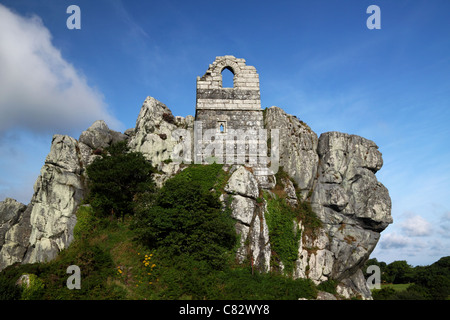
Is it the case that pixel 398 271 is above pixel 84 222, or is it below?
below

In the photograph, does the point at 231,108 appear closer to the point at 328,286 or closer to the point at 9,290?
the point at 328,286

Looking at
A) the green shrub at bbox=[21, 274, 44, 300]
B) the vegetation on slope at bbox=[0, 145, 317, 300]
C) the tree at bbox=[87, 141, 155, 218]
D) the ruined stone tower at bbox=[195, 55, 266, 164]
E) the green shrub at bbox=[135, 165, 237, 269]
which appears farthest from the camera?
the ruined stone tower at bbox=[195, 55, 266, 164]

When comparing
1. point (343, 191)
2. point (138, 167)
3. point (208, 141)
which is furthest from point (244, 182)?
point (343, 191)

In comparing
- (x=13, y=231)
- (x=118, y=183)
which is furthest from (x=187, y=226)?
(x=13, y=231)

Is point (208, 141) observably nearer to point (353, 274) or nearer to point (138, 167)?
point (138, 167)

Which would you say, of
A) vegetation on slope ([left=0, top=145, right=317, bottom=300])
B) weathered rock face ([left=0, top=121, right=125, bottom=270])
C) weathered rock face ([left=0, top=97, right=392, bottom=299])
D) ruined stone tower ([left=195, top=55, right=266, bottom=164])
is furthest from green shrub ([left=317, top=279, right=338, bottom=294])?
weathered rock face ([left=0, top=121, right=125, bottom=270])

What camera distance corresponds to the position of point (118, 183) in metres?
20.9

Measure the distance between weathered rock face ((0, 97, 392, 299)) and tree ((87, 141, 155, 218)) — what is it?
60.6 inches

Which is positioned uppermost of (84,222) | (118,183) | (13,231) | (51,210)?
(118,183)

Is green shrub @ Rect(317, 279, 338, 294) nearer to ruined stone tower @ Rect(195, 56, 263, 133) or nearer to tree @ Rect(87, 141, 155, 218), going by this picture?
ruined stone tower @ Rect(195, 56, 263, 133)

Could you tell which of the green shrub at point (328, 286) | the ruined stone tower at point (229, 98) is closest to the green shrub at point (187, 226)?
the ruined stone tower at point (229, 98)

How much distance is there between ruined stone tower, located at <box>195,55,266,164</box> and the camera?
75.9 ft

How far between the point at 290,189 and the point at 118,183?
493 inches

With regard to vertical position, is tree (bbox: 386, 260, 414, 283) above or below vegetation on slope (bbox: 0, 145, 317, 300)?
below
